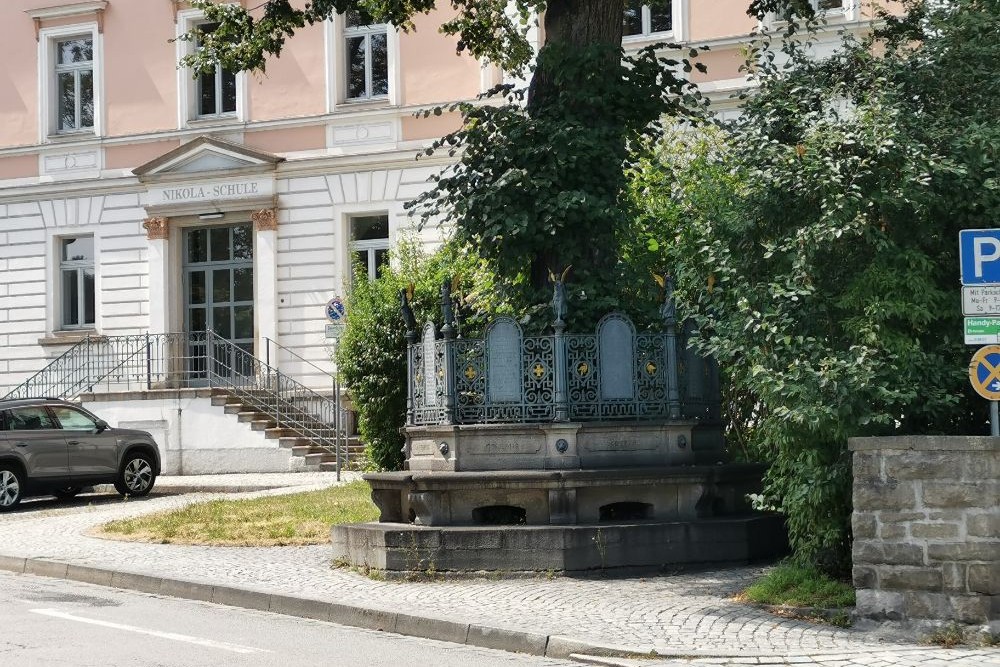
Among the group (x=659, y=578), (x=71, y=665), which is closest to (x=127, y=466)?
(x=659, y=578)

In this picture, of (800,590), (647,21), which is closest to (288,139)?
(647,21)

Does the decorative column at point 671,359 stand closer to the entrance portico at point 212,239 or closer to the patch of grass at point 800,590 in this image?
the patch of grass at point 800,590

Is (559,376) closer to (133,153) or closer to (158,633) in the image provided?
(158,633)

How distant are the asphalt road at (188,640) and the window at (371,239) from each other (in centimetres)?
1821

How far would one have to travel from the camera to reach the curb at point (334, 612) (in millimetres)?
9703

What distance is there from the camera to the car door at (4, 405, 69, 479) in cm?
2169

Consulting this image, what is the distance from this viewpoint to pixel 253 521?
17812 mm

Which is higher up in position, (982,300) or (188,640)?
(982,300)

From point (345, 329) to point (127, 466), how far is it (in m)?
4.40

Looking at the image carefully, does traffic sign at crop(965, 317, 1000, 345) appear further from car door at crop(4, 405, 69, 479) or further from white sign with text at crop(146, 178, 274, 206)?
white sign with text at crop(146, 178, 274, 206)

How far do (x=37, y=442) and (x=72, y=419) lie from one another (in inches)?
37.9

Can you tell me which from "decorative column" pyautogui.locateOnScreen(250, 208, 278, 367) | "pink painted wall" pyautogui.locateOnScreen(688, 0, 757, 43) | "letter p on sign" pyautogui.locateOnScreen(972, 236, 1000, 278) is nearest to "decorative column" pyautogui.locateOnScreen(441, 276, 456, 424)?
"letter p on sign" pyautogui.locateOnScreen(972, 236, 1000, 278)

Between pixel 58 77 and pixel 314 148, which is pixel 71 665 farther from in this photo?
pixel 58 77

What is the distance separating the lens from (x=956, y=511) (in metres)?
9.61
